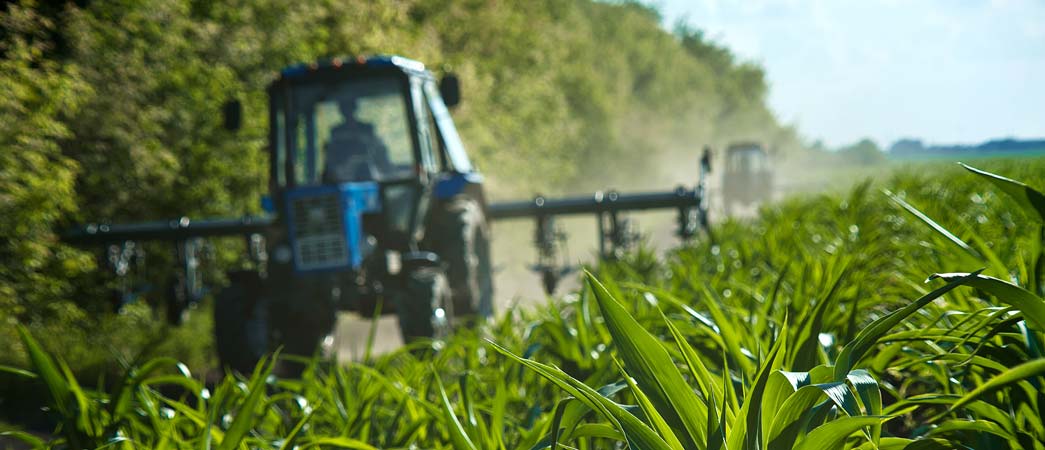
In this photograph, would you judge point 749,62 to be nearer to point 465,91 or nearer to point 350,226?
point 465,91

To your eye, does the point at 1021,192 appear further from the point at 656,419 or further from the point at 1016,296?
the point at 656,419

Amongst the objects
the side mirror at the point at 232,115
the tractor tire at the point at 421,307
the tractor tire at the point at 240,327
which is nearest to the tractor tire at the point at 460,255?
the tractor tire at the point at 421,307

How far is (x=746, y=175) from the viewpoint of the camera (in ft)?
110

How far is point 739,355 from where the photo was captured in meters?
2.12

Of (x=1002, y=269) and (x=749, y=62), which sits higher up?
(x=749, y=62)

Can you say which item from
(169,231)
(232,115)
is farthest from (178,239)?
(232,115)

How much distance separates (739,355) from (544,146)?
2680 centimetres

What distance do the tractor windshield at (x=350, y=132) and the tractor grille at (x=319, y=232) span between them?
71 centimetres

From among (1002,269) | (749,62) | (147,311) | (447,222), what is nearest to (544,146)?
(147,311)

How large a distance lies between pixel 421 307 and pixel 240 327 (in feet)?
4.56

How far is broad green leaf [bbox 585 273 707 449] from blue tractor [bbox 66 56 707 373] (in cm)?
460

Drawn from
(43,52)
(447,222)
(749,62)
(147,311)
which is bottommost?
(147,311)

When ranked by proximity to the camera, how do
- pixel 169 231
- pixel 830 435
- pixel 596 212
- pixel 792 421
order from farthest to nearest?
pixel 596 212, pixel 169 231, pixel 792 421, pixel 830 435

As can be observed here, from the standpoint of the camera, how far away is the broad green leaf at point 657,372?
151cm
